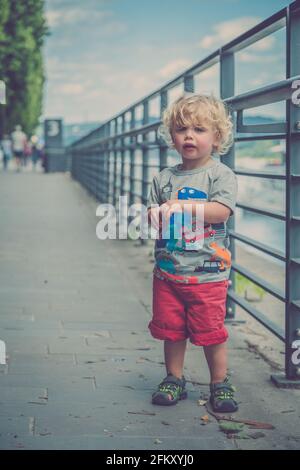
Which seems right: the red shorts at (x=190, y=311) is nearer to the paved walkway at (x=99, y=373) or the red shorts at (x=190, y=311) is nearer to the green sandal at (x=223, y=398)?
the green sandal at (x=223, y=398)

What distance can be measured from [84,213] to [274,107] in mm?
10083

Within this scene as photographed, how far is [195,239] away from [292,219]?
664mm

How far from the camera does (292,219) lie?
434 cm

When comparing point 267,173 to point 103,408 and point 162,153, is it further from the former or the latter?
point 162,153

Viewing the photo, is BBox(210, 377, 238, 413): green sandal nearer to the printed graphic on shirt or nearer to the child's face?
the printed graphic on shirt

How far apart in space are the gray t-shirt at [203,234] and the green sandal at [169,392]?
0.46m

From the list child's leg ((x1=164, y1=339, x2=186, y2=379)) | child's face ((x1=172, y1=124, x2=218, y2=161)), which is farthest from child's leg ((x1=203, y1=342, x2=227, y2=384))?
child's face ((x1=172, y1=124, x2=218, y2=161))

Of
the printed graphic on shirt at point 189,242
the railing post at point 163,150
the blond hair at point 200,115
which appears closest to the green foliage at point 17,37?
the railing post at point 163,150

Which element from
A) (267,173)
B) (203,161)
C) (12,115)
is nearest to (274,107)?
(267,173)

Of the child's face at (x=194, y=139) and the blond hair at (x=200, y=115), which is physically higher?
the blond hair at (x=200, y=115)

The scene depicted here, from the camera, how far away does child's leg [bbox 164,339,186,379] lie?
4.09 metres

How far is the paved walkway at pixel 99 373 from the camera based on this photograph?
354 centimetres

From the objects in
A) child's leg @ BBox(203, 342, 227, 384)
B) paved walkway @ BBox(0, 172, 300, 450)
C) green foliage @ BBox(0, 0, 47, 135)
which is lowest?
paved walkway @ BBox(0, 172, 300, 450)

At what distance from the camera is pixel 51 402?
156 inches
